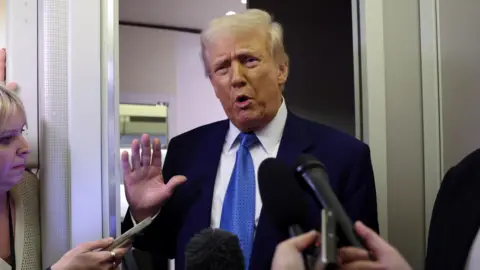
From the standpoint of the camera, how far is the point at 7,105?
874mm

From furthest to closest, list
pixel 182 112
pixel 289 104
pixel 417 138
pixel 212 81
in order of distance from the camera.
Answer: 1. pixel 182 112
2. pixel 289 104
3. pixel 417 138
4. pixel 212 81

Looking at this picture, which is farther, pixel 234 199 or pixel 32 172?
pixel 32 172

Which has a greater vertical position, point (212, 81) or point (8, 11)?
point (8, 11)

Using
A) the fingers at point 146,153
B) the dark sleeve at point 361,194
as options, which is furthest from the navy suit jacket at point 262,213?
the fingers at point 146,153

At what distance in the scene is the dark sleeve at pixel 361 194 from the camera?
35.1 inches

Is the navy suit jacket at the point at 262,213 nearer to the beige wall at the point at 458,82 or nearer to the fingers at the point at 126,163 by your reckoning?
the fingers at the point at 126,163

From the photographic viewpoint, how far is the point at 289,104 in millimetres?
1510

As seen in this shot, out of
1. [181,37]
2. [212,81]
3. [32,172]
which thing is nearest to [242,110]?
[212,81]

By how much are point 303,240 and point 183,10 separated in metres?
1.70

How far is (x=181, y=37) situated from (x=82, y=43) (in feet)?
3.17

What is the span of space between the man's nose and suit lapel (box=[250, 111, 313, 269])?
0.13 m

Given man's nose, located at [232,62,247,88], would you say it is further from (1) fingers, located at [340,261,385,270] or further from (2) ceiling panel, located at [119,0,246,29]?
(2) ceiling panel, located at [119,0,246,29]

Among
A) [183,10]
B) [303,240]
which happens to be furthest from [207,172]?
[183,10]

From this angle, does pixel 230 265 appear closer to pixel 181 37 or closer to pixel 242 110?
pixel 242 110
